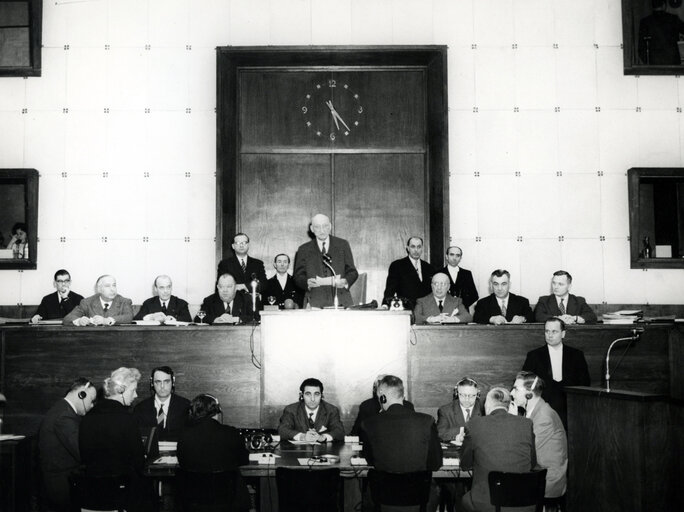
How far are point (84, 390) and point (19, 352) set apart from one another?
5.70 feet

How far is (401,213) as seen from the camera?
10.4 meters

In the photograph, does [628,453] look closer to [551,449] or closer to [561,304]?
[551,449]

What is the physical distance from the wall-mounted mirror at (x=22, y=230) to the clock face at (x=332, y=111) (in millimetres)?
3599

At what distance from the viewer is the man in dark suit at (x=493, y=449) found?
5363 millimetres

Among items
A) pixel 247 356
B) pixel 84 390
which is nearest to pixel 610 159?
pixel 247 356

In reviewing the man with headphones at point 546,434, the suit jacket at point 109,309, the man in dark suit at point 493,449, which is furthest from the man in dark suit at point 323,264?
the man in dark suit at point 493,449

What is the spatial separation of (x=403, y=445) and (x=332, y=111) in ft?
19.5

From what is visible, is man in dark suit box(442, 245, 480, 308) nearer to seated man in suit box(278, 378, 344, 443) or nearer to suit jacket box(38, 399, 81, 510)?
seated man in suit box(278, 378, 344, 443)

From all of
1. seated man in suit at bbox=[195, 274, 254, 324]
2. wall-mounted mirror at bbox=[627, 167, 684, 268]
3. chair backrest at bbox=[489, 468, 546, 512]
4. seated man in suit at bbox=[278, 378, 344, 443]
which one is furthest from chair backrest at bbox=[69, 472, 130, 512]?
wall-mounted mirror at bbox=[627, 167, 684, 268]

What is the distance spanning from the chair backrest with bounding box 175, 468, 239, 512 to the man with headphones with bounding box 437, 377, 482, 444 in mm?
2254

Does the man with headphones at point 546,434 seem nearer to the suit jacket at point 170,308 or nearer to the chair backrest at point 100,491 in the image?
the chair backrest at point 100,491

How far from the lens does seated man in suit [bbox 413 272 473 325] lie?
28.3 feet

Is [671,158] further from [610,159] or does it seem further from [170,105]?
[170,105]

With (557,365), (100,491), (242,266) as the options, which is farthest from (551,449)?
(242,266)
